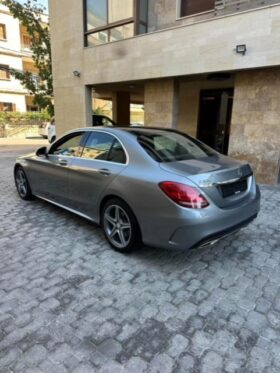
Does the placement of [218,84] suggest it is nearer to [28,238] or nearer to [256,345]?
[28,238]

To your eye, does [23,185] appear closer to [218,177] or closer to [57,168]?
[57,168]

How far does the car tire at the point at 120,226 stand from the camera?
10.1 ft

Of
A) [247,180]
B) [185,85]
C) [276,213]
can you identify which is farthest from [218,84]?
[247,180]

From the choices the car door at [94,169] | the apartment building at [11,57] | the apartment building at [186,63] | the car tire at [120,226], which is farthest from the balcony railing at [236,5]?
the apartment building at [11,57]

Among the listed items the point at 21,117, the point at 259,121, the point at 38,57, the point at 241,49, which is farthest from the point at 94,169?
the point at 21,117

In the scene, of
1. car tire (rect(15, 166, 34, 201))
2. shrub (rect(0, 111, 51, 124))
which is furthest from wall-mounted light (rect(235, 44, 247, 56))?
shrub (rect(0, 111, 51, 124))

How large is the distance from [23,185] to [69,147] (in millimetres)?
1648

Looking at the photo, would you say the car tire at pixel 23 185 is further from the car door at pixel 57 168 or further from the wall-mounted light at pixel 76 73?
the wall-mounted light at pixel 76 73

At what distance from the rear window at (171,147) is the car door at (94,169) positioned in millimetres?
320

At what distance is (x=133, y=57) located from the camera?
776 centimetres

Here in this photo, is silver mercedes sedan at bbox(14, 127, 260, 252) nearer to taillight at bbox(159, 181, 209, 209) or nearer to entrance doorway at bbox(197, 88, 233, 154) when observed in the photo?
taillight at bbox(159, 181, 209, 209)

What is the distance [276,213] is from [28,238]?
12.7ft

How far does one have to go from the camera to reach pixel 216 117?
9508 millimetres

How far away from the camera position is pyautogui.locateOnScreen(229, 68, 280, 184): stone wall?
614 cm
